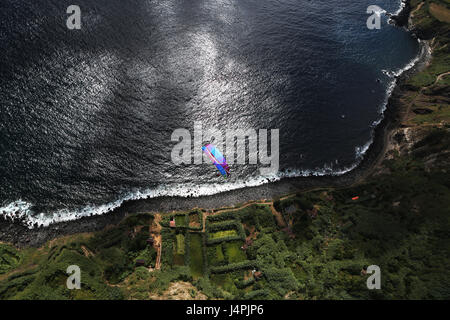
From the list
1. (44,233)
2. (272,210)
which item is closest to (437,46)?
(272,210)

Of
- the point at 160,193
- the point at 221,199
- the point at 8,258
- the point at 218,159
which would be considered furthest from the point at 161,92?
the point at 8,258

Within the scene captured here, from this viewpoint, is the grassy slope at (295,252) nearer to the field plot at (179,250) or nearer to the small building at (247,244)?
the field plot at (179,250)

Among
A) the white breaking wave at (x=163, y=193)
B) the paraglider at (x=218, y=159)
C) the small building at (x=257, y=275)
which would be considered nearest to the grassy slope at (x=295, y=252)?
the small building at (x=257, y=275)

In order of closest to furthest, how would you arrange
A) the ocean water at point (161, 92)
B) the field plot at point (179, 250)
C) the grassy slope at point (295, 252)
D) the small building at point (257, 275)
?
the grassy slope at point (295, 252) → the small building at point (257, 275) → the field plot at point (179, 250) → the ocean water at point (161, 92)

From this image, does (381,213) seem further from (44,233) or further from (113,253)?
(44,233)

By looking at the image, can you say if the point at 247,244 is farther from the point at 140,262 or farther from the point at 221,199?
the point at 140,262

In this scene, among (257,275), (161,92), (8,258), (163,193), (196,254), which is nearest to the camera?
(8,258)
